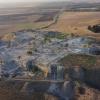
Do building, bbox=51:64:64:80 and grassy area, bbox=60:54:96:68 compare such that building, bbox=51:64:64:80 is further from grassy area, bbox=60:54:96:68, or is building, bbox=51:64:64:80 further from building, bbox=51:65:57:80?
grassy area, bbox=60:54:96:68

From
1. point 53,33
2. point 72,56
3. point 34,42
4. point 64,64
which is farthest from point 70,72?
point 53,33

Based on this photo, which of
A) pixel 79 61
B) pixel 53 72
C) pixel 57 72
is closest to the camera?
pixel 57 72

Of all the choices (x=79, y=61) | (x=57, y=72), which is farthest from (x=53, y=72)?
(x=79, y=61)

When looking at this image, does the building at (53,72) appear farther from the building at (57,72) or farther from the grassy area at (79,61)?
the grassy area at (79,61)

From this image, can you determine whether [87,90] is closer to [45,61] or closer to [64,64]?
[64,64]

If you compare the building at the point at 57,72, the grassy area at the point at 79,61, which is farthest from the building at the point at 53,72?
the grassy area at the point at 79,61

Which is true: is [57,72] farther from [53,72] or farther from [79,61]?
[79,61]

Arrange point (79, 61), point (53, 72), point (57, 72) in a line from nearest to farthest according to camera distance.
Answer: point (57, 72), point (53, 72), point (79, 61)

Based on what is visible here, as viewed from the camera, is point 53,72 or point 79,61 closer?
point 53,72
